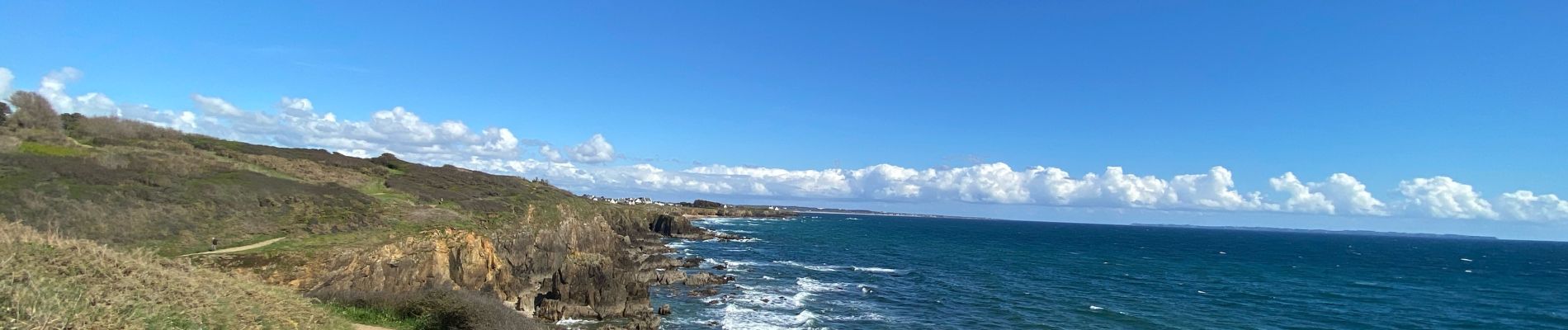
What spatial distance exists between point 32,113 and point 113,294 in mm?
57535

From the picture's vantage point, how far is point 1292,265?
278 ft

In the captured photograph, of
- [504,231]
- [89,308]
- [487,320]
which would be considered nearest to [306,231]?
[504,231]

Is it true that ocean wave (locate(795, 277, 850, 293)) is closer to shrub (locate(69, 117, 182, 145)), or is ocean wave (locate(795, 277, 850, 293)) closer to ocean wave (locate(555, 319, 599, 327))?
ocean wave (locate(555, 319, 599, 327))

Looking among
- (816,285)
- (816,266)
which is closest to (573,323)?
(816,285)

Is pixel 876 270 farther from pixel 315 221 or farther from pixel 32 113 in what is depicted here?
pixel 32 113

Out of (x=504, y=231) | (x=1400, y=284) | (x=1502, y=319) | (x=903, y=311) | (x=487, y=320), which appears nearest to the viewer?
(x=487, y=320)

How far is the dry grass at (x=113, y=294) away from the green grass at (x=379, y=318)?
382cm

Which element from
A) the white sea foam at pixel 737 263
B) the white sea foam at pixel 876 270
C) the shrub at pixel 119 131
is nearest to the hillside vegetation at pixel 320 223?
the shrub at pixel 119 131

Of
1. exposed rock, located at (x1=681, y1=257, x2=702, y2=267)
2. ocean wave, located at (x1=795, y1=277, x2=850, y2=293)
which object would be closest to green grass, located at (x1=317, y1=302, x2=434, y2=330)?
ocean wave, located at (x1=795, y1=277, x2=850, y2=293)

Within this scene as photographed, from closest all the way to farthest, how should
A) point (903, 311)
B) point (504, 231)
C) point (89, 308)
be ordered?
point (89, 308), point (504, 231), point (903, 311)

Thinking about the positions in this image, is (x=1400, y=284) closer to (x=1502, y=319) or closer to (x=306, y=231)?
(x=1502, y=319)

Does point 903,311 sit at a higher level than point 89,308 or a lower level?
lower

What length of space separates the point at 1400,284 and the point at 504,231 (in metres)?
78.8

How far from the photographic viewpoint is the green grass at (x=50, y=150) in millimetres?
34138
